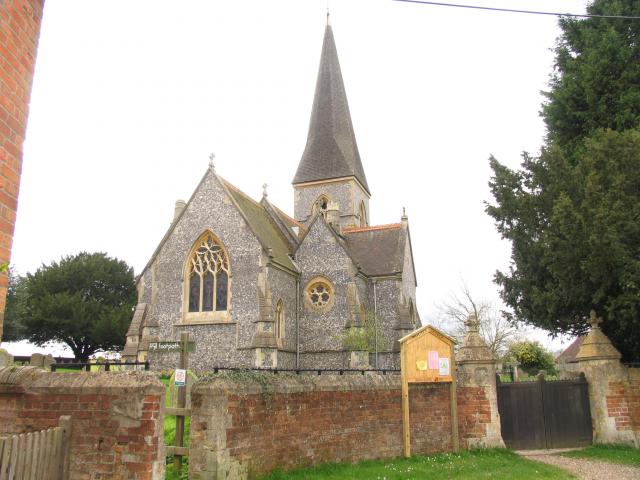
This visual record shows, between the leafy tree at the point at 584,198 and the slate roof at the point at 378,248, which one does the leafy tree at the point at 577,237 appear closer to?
the leafy tree at the point at 584,198

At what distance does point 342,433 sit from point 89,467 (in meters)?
5.32

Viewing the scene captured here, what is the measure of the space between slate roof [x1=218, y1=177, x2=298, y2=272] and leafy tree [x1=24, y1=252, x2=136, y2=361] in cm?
1836

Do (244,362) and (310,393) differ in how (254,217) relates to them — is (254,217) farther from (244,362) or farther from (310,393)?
(310,393)

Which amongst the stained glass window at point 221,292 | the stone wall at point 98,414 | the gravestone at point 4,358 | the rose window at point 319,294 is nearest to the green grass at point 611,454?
the stone wall at point 98,414

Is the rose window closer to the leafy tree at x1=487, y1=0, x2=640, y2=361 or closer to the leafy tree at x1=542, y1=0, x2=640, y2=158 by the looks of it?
the leafy tree at x1=487, y1=0, x2=640, y2=361

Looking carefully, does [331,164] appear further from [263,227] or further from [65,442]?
[65,442]

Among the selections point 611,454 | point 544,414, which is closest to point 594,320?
point 544,414

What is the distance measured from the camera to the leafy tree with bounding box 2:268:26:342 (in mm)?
36906

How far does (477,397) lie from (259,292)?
1123cm

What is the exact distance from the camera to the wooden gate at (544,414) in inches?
479

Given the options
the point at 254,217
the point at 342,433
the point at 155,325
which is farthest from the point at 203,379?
the point at 254,217

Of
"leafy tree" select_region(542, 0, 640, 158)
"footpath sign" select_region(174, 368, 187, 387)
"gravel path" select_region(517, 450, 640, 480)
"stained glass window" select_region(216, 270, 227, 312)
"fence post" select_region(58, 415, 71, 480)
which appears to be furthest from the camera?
"stained glass window" select_region(216, 270, 227, 312)

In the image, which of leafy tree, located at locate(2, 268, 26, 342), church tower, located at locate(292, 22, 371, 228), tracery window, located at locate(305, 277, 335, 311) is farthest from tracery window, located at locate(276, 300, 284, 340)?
leafy tree, located at locate(2, 268, 26, 342)

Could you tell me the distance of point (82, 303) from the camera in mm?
39438
